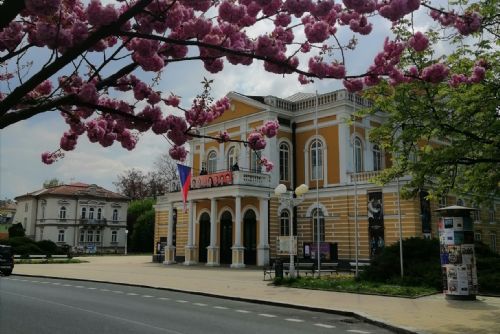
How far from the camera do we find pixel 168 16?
18.0 feet

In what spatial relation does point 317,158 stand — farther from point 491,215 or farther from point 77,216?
point 77,216

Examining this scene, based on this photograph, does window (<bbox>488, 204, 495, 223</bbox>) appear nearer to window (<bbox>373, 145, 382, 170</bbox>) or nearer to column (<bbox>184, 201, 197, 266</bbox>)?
window (<bbox>373, 145, 382, 170</bbox>)

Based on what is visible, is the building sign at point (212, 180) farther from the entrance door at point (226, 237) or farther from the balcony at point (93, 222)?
the balcony at point (93, 222)

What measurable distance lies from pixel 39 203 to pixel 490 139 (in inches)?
2873

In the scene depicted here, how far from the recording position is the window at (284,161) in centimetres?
3622

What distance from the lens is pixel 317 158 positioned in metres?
35.0

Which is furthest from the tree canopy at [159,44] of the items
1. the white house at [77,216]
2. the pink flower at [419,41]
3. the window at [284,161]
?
the white house at [77,216]

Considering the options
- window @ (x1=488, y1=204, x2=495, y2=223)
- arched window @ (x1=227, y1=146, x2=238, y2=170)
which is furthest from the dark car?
window @ (x1=488, y1=204, x2=495, y2=223)

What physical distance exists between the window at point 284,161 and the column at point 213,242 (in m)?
5.31

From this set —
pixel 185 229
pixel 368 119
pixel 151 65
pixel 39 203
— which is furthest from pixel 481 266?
pixel 39 203

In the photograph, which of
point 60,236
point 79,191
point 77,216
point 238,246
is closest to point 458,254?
point 238,246

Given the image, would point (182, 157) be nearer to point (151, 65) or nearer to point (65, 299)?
point (151, 65)

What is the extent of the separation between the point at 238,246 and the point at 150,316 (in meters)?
20.9

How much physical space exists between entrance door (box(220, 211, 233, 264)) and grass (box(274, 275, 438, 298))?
16.0 meters
